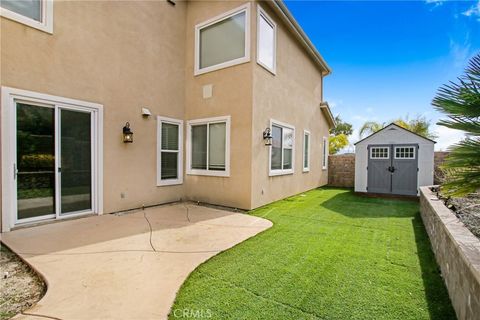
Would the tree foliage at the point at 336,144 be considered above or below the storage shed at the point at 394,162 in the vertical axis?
above

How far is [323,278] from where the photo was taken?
2.88 metres

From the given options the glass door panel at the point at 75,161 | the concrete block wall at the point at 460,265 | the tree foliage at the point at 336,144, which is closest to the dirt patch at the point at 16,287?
the glass door panel at the point at 75,161

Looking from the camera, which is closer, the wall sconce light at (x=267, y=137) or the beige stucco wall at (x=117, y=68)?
the beige stucco wall at (x=117, y=68)

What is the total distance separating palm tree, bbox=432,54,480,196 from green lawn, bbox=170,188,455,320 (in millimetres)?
1394

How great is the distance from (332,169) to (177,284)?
1251 cm

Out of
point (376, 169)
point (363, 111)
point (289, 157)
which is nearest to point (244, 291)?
point (289, 157)

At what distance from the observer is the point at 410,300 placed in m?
2.45

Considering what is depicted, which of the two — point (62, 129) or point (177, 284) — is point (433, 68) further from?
point (62, 129)

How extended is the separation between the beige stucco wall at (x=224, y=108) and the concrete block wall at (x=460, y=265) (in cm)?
423

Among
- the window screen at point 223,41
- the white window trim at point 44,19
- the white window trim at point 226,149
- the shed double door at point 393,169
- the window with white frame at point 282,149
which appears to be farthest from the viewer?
the shed double door at point 393,169

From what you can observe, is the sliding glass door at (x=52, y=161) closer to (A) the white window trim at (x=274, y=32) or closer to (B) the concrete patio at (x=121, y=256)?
(B) the concrete patio at (x=121, y=256)

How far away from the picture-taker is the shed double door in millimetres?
9250

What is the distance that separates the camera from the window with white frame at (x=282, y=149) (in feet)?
25.3

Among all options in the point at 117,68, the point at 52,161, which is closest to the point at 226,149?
the point at 117,68
